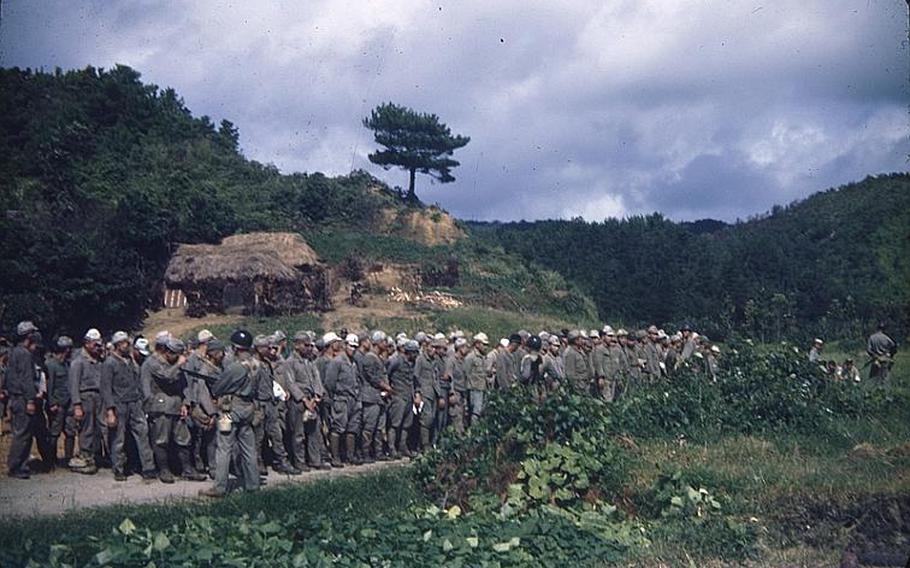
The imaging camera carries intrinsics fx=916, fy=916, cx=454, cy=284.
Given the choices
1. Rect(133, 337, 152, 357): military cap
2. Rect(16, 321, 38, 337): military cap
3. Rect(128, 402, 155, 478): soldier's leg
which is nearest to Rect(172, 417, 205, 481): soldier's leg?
Rect(128, 402, 155, 478): soldier's leg

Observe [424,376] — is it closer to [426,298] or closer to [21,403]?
[21,403]

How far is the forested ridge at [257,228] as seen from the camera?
22203mm

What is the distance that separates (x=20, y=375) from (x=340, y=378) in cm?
444

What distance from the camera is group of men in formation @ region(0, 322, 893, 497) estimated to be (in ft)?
38.7

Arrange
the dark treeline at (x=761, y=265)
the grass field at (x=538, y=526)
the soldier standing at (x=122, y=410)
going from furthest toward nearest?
the dark treeline at (x=761, y=265) → the soldier standing at (x=122, y=410) → the grass field at (x=538, y=526)

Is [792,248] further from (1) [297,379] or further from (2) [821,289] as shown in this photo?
(1) [297,379]

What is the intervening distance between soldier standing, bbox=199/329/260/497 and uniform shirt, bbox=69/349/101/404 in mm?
2377

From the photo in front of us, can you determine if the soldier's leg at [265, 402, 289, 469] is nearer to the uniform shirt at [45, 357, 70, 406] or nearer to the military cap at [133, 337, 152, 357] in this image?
the military cap at [133, 337, 152, 357]

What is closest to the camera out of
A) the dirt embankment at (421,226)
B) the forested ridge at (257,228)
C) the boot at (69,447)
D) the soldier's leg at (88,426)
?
the soldier's leg at (88,426)

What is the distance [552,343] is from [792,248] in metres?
42.2

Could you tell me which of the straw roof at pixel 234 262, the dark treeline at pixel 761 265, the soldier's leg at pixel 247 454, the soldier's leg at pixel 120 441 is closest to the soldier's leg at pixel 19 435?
the soldier's leg at pixel 120 441

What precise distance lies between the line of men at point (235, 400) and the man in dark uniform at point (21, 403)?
1cm

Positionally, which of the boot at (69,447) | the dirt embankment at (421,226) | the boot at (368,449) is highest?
the dirt embankment at (421,226)

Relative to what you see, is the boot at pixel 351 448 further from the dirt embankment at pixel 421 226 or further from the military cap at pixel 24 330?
the dirt embankment at pixel 421 226
